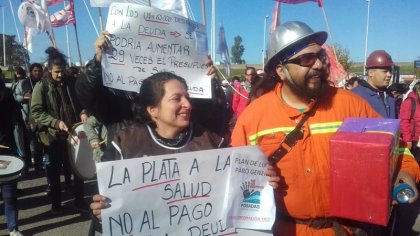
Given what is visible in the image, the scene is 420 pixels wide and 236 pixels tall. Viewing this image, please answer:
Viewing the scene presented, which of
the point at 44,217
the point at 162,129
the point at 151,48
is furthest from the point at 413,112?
the point at 44,217

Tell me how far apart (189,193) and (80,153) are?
3.71m

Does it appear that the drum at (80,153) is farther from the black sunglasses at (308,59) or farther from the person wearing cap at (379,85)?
the black sunglasses at (308,59)

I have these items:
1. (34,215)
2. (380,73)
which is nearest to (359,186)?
(380,73)

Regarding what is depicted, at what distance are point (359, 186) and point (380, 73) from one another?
3188 millimetres

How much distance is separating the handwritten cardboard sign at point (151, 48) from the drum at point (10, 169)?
2168 mm

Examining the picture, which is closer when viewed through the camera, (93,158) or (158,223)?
(158,223)

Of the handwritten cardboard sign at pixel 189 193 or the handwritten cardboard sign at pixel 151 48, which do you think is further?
the handwritten cardboard sign at pixel 151 48

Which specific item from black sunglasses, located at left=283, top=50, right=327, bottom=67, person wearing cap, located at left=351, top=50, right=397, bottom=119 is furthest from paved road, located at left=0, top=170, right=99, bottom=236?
person wearing cap, located at left=351, top=50, right=397, bottom=119

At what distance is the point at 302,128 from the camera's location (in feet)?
7.12

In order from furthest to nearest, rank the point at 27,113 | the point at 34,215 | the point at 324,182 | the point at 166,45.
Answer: the point at 27,113 → the point at 34,215 → the point at 166,45 → the point at 324,182

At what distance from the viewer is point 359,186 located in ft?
6.29

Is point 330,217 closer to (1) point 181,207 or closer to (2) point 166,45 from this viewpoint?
(1) point 181,207

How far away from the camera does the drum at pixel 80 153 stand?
520cm

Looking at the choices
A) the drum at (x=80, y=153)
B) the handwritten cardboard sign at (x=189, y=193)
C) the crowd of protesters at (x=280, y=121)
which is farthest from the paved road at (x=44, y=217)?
the handwritten cardboard sign at (x=189, y=193)
